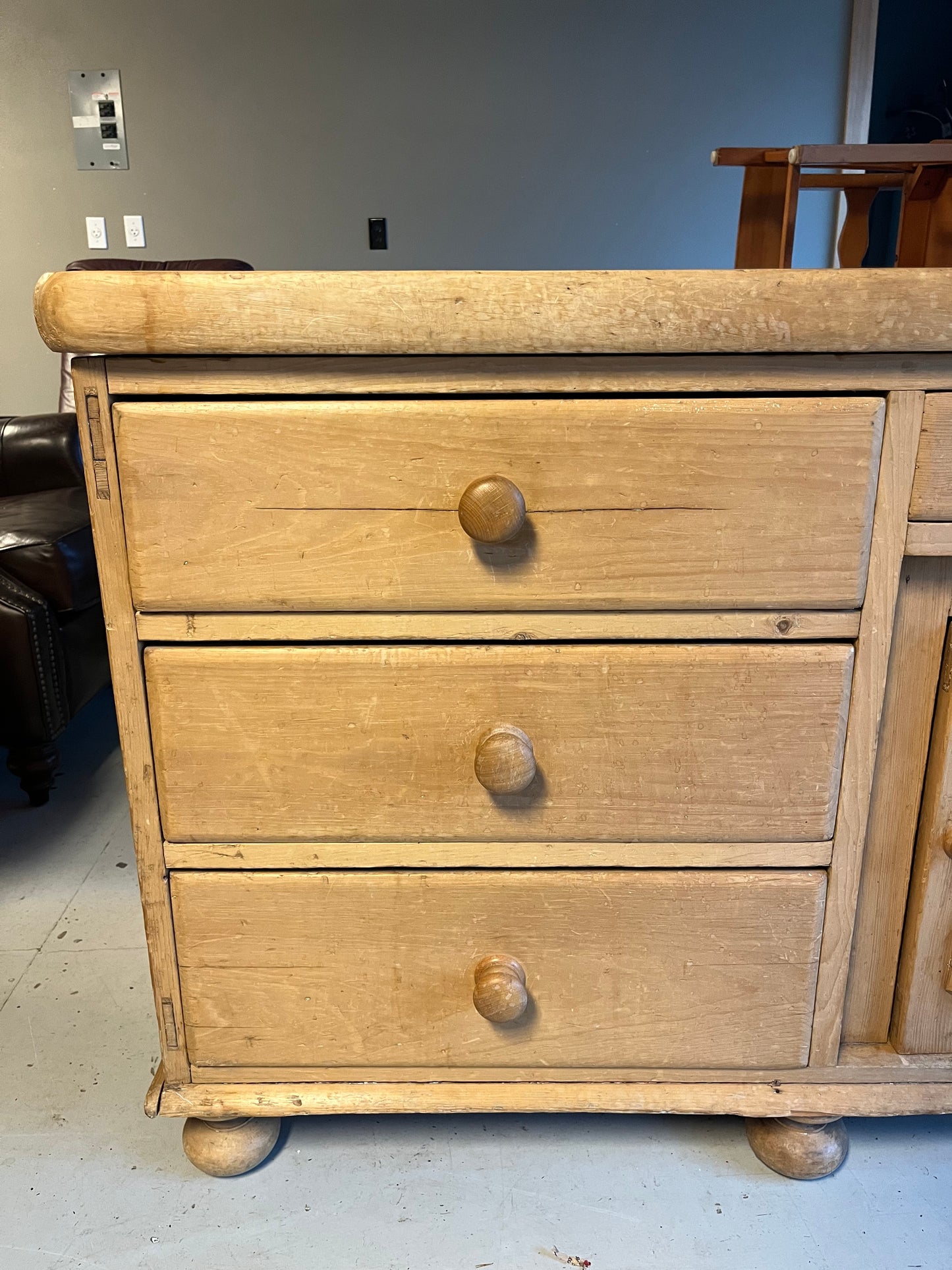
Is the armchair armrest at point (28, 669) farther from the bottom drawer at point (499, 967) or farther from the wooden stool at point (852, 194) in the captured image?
the wooden stool at point (852, 194)

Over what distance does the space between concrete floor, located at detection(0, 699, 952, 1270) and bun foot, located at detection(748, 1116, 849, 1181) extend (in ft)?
0.05

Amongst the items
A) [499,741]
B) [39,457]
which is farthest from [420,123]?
[499,741]

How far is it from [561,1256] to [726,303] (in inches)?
28.7

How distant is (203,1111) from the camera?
75 centimetres

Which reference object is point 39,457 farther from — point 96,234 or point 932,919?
point 932,919

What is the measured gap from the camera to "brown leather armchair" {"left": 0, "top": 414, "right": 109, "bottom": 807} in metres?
1.30

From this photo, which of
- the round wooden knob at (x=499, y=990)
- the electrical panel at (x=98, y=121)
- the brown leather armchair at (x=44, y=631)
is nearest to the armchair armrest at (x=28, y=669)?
the brown leather armchair at (x=44, y=631)

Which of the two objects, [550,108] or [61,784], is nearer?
[61,784]

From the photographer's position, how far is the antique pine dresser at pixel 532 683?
585mm

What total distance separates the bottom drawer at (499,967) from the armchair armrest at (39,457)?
131cm

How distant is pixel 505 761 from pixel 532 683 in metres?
0.06

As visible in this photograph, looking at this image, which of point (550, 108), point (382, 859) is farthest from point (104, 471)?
point (550, 108)

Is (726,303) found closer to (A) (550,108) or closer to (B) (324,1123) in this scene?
(B) (324,1123)

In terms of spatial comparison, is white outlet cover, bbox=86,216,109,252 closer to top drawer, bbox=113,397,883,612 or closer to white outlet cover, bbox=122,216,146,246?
white outlet cover, bbox=122,216,146,246
